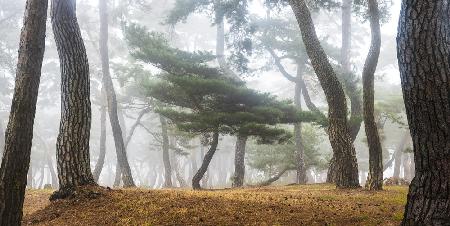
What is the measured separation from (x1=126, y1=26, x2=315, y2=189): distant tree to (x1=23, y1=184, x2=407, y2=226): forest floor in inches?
155

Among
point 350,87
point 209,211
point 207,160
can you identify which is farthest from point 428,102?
point 350,87

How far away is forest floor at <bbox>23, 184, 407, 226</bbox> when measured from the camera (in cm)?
573

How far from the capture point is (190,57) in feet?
39.4

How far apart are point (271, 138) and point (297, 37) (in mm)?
7737

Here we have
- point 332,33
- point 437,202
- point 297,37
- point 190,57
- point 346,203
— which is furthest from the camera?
point 332,33

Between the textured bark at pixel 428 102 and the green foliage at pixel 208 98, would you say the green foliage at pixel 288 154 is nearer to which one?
the green foliage at pixel 208 98

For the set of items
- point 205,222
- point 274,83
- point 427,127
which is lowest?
point 205,222

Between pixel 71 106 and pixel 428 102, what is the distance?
5.95 meters

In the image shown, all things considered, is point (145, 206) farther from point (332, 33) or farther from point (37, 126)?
point (37, 126)

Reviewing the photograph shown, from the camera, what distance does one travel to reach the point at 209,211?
6.25m

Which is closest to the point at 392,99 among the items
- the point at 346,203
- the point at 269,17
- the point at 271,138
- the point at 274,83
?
the point at 269,17

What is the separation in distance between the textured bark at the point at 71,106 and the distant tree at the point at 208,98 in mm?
3725

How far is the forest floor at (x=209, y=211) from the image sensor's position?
573 centimetres

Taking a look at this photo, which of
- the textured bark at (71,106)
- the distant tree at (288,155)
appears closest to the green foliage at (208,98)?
the textured bark at (71,106)
